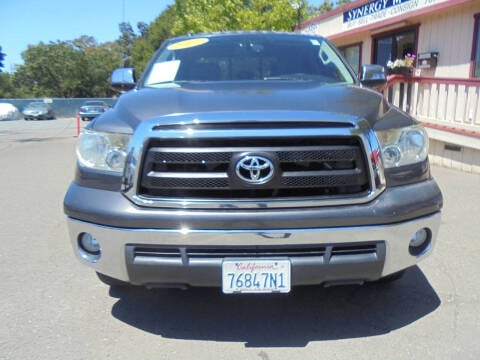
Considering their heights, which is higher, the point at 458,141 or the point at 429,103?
the point at 429,103

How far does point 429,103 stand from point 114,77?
6.58 meters

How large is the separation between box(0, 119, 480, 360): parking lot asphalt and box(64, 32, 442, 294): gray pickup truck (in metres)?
0.44

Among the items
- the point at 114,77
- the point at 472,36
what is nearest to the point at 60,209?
the point at 114,77

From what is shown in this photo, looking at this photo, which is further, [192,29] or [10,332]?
[192,29]

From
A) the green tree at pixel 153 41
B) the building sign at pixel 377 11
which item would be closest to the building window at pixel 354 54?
the building sign at pixel 377 11

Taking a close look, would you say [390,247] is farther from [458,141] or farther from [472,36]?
[472,36]

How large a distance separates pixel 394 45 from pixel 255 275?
11.8 metres

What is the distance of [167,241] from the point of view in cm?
234

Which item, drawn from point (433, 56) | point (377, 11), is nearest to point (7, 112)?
point (377, 11)

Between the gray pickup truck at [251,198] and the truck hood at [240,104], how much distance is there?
0.04 ft

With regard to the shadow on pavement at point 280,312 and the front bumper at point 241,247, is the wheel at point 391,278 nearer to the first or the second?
the shadow on pavement at point 280,312

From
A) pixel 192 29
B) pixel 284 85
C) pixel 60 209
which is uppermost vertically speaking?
pixel 192 29

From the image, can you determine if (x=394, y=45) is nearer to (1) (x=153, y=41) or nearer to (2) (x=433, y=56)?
(2) (x=433, y=56)

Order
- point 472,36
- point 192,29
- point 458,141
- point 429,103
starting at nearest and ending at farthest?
1. point 458,141
2. point 429,103
3. point 472,36
4. point 192,29
